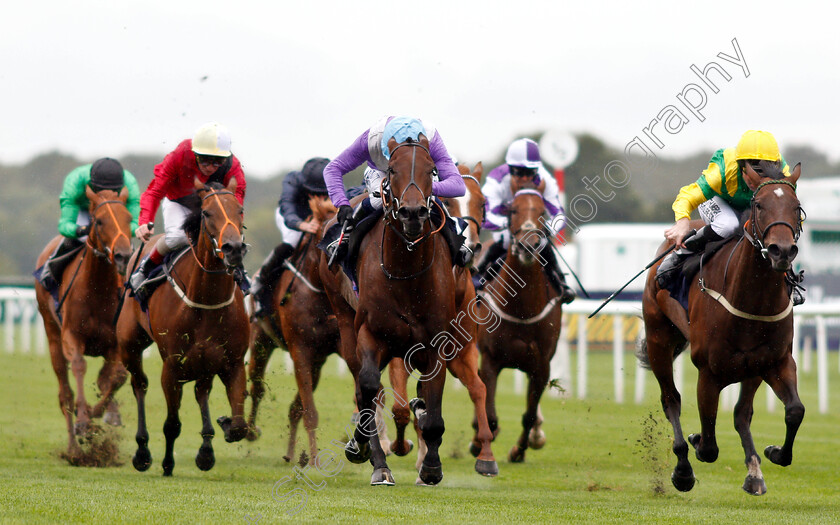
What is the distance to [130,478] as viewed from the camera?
24.3ft

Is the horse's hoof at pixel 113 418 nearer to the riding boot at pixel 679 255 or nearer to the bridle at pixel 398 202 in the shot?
the bridle at pixel 398 202

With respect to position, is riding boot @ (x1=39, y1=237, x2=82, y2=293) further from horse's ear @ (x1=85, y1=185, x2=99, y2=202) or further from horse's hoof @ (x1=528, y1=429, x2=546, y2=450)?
horse's hoof @ (x1=528, y1=429, x2=546, y2=450)

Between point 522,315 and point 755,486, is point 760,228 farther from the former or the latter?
point 522,315

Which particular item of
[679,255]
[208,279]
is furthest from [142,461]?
[679,255]

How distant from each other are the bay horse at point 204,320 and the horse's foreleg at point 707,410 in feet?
9.56

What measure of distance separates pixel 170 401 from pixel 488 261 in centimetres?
302

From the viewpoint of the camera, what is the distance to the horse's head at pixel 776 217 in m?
5.66

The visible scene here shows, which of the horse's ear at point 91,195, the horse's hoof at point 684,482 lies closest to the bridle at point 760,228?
the horse's hoof at point 684,482

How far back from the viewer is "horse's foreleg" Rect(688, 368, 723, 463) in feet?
21.5

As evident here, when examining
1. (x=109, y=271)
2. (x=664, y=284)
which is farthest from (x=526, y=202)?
(x=109, y=271)

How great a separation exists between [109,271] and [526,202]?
3.28 metres

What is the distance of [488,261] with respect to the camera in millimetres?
9445

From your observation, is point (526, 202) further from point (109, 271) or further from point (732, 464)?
point (109, 271)

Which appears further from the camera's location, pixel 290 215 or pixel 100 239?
pixel 290 215
